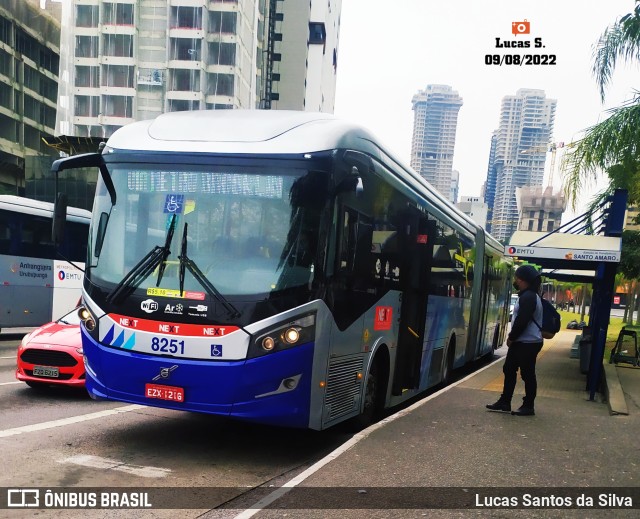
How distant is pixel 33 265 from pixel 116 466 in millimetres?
12928

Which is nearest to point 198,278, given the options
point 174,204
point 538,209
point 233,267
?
point 233,267

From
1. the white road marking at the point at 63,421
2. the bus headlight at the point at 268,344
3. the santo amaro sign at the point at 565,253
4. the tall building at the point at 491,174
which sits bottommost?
the white road marking at the point at 63,421

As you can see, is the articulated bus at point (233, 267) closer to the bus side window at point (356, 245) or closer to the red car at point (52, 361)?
the bus side window at point (356, 245)

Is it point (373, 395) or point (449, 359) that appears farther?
point (449, 359)

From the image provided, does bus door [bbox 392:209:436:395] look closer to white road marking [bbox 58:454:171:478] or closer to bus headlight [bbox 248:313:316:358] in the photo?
bus headlight [bbox 248:313:316:358]

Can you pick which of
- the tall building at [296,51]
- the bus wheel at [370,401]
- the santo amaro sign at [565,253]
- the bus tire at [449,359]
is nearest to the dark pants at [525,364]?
the bus wheel at [370,401]

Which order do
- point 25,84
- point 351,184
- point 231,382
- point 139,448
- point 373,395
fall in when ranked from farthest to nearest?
point 25,84 < point 373,395 < point 139,448 < point 351,184 < point 231,382

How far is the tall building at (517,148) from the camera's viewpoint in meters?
111

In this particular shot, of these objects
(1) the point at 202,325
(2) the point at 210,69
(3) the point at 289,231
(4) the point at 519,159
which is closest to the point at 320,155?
(3) the point at 289,231

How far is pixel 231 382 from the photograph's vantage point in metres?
5.59

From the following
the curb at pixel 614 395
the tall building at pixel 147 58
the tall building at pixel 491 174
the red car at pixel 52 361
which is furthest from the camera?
the tall building at pixel 491 174

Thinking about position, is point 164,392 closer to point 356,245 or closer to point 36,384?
point 356,245

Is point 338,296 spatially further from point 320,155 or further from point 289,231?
point 320,155

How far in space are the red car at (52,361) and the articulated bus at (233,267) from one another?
8.21 feet
